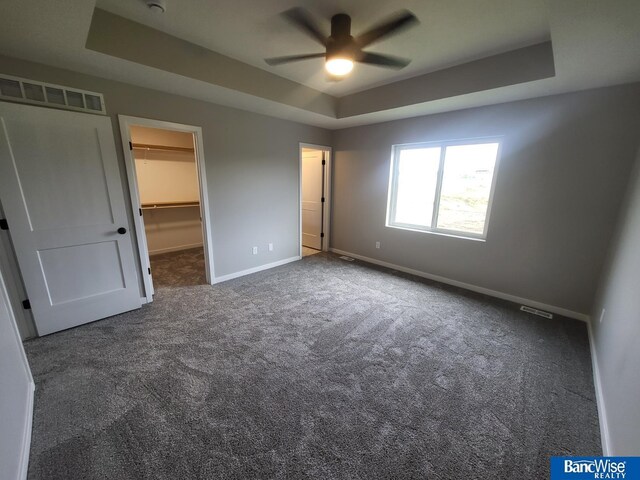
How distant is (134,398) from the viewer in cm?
173

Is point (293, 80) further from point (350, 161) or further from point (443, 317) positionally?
point (443, 317)

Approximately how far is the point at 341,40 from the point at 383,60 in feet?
1.21

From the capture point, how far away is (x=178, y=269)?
421 centimetres

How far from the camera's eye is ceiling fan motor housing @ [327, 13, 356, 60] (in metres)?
1.91

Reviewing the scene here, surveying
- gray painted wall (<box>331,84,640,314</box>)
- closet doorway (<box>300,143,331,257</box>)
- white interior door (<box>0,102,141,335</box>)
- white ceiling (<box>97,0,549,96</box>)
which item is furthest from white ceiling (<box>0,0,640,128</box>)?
closet doorway (<box>300,143,331,257</box>)

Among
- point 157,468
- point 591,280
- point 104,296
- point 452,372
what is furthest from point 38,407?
point 591,280

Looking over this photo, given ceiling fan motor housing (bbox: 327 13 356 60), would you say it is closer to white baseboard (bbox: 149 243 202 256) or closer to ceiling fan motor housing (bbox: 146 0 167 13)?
ceiling fan motor housing (bbox: 146 0 167 13)

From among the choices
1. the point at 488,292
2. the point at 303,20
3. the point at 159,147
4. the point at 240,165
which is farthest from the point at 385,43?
the point at 159,147

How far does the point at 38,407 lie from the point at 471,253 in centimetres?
447

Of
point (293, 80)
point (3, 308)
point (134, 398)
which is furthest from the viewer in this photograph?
point (293, 80)

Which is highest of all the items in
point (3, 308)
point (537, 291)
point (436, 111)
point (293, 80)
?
point (293, 80)

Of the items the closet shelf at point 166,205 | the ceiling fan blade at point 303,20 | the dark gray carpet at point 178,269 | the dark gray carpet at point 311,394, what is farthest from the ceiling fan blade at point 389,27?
the closet shelf at point 166,205

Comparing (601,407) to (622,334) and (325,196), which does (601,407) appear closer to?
(622,334)

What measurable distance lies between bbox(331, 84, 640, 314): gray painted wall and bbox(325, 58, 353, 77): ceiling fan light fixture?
6.86 ft
